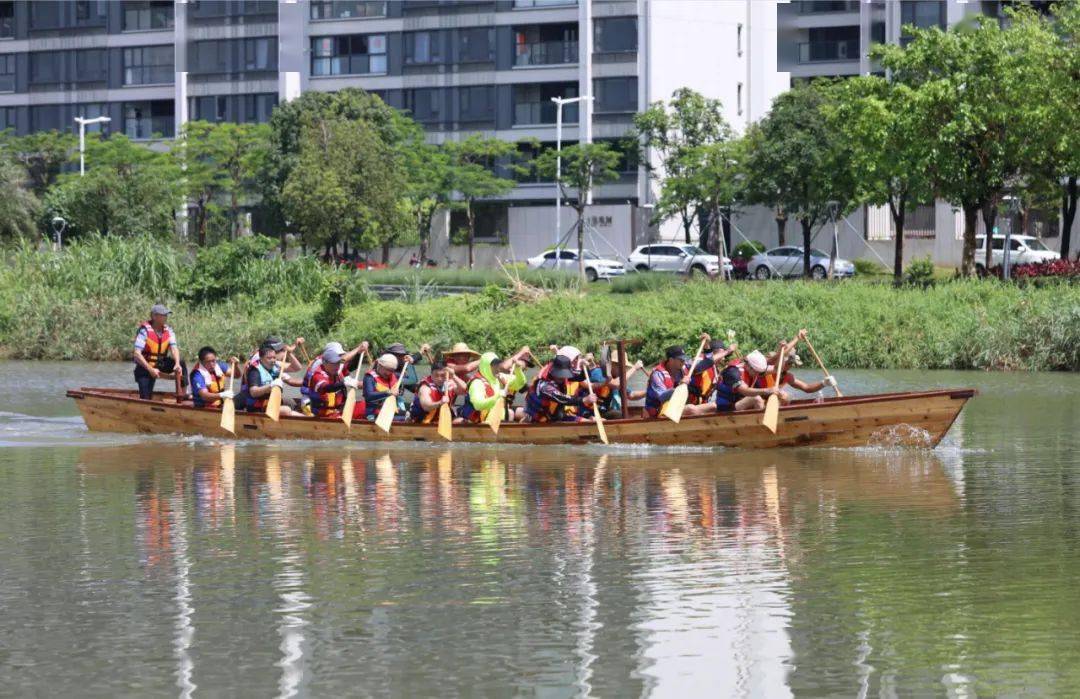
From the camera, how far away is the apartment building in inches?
3034

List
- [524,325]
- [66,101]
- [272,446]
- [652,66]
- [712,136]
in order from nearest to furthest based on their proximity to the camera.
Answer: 1. [272,446]
2. [524,325]
3. [712,136]
4. [652,66]
5. [66,101]

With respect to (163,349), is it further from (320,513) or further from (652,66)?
(652,66)

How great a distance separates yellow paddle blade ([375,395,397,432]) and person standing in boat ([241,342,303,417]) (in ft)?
5.51

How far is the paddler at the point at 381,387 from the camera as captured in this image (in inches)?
953

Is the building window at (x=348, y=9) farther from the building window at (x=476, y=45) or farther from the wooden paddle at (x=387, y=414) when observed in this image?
the wooden paddle at (x=387, y=414)

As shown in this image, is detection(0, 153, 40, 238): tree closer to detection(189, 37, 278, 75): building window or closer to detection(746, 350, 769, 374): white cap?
detection(189, 37, 278, 75): building window

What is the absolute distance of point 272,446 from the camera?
24719 millimetres

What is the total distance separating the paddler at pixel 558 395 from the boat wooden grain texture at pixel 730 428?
431 millimetres

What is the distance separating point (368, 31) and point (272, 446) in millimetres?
59751

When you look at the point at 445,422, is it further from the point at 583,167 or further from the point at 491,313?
the point at 583,167

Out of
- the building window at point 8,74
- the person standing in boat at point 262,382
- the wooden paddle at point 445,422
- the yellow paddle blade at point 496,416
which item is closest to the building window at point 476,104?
the building window at point 8,74

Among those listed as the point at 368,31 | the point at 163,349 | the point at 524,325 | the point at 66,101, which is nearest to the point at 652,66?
the point at 368,31

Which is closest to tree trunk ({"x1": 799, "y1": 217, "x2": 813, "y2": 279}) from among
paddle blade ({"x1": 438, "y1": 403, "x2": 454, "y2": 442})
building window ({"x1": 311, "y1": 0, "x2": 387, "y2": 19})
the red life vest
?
building window ({"x1": 311, "y1": 0, "x2": 387, "y2": 19})

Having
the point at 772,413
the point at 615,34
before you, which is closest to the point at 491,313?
the point at 772,413
